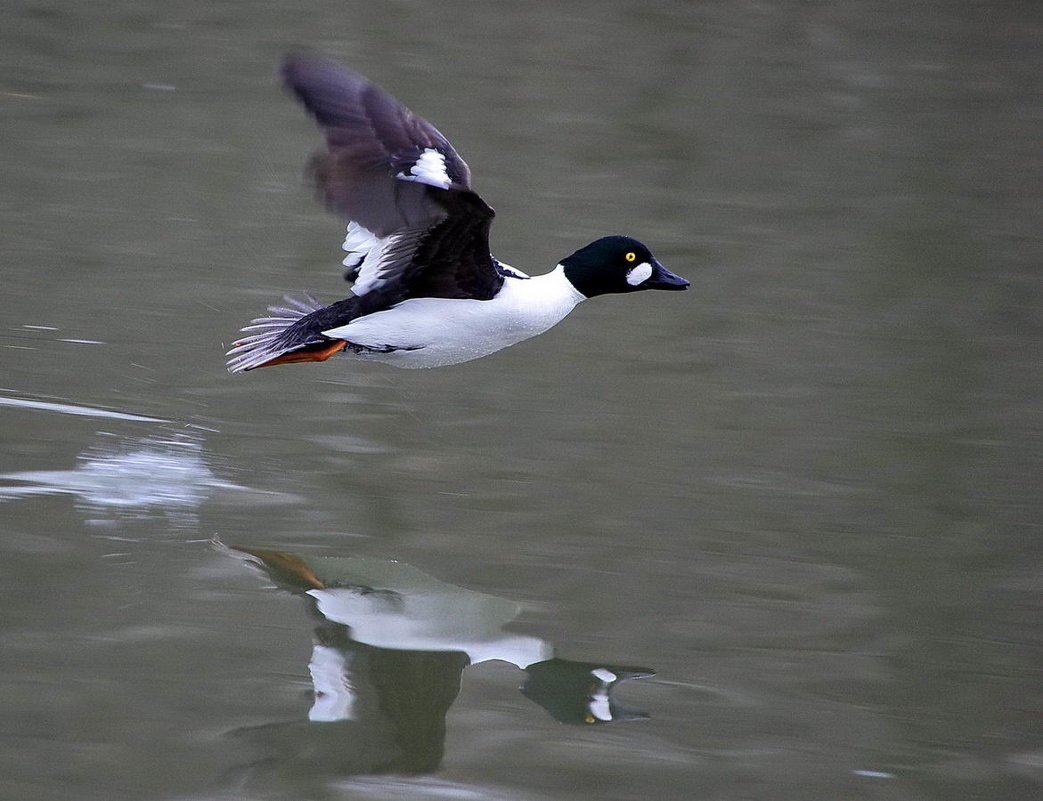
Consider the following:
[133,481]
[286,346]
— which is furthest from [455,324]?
[133,481]

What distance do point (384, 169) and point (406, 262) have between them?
54 cm

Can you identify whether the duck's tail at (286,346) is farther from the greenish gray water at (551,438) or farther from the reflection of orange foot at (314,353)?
the greenish gray water at (551,438)

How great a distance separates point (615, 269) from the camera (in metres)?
5.71

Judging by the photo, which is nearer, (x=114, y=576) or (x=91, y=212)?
Answer: (x=114, y=576)

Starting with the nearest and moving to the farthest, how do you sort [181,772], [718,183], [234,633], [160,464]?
[181,772], [234,633], [160,464], [718,183]

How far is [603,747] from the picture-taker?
13.1 feet

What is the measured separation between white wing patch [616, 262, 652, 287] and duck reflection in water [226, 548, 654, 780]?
1561mm

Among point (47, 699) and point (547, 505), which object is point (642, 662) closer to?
point (547, 505)

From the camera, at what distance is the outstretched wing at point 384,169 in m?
4.62

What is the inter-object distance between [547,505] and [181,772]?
2.05 meters

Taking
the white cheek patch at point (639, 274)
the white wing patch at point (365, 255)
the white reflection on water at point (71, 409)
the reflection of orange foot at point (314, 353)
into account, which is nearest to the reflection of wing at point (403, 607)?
the reflection of orange foot at point (314, 353)

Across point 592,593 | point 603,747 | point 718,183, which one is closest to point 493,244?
point 718,183

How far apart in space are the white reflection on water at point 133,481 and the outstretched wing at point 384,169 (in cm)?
115

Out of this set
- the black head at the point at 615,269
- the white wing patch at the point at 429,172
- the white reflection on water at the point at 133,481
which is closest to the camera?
the white wing patch at the point at 429,172
